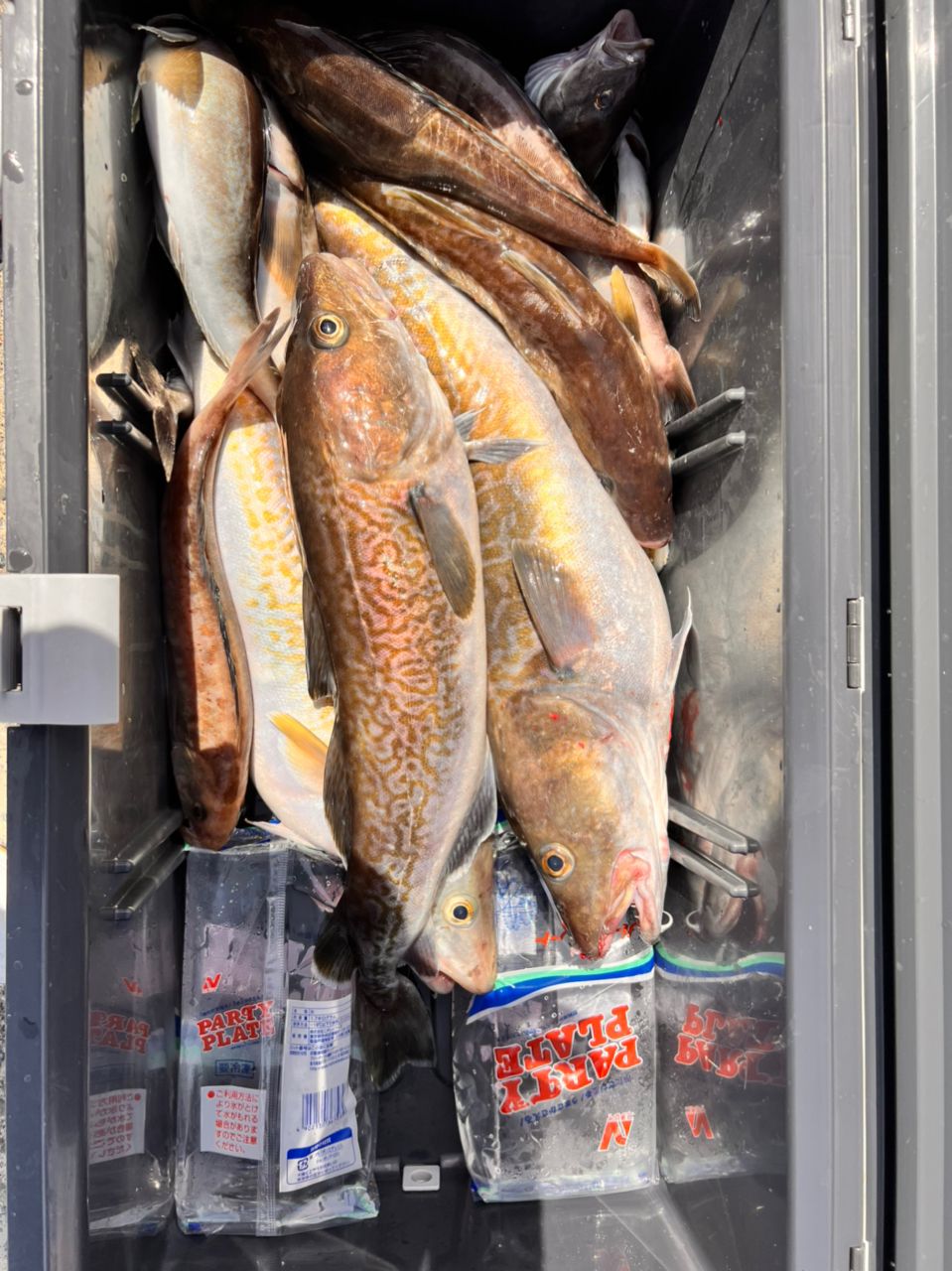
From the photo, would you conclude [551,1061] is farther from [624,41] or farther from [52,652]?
[624,41]

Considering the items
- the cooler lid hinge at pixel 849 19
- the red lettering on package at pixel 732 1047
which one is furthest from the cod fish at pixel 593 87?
the red lettering on package at pixel 732 1047

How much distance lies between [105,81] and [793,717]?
150 cm

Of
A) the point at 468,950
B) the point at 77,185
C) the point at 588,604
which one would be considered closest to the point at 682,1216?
the point at 468,950

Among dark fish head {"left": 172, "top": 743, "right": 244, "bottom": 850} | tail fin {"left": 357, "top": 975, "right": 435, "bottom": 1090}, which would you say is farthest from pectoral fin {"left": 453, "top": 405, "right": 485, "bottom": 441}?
tail fin {"left": 357, "top": 975, "right": 435, "bottom": 1090}

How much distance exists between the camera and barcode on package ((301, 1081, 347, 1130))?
1553 mm

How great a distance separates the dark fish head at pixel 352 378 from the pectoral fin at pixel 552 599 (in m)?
0.29

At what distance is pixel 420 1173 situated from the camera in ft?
5.49

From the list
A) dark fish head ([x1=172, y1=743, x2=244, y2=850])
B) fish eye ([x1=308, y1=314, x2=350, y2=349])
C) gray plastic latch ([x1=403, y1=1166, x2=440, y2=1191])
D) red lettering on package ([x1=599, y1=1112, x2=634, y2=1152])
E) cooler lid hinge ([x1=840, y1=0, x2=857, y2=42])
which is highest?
cooler lid hinge ([x1=840, y1=0, x2=857, y2=42])

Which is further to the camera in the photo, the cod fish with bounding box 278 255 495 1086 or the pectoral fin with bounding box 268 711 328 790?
the pectoral fin with bounding box 268 711 328 790

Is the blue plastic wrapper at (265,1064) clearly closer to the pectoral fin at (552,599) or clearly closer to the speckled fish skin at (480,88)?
the pectoral fin at (552,599)

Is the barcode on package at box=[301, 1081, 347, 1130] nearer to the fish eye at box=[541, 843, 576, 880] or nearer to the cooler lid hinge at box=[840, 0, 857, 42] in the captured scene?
the fish eye at box=[541, 843, 576, 880]

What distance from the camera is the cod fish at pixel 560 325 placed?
148 cm

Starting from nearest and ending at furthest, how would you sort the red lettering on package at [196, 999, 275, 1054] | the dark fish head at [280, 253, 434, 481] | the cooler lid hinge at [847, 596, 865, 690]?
the cooler lid hinge at [847, 596, 865, 690] → the dark fish head at [280, 253, 434, 481] → the red lettering on package at [196, 999, 275, 1054]

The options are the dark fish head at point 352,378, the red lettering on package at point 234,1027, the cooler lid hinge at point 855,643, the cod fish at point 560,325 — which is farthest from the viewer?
the red lettering on package at point 234,1027
